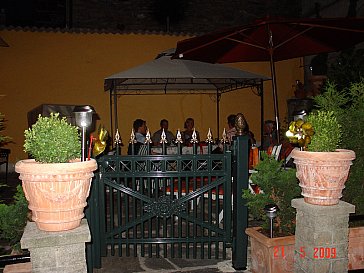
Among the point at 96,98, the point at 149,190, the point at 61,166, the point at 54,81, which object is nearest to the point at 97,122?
the point at 96,98

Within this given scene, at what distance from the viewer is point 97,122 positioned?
12.1 m

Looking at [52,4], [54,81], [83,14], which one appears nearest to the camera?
[54,81]

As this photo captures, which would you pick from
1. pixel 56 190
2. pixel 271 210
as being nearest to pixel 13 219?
pixel 56 190

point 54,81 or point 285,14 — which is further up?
point 285,14

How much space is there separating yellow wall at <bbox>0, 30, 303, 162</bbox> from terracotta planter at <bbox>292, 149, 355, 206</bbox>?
30.7ft

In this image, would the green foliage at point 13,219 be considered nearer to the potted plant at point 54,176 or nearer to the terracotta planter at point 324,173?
the potted plant at point 54,176

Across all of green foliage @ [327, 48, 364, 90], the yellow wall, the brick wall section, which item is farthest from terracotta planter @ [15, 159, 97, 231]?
the brick wall section

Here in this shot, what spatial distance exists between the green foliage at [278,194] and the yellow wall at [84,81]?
8735 mm

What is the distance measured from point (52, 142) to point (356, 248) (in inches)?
125

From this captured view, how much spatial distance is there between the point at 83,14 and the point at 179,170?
563 inches

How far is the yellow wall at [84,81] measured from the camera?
11.6 m

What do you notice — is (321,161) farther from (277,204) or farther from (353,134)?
(353,134)

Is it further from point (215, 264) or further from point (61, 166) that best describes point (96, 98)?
point (61, 166)

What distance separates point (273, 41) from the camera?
6473 millimetres
